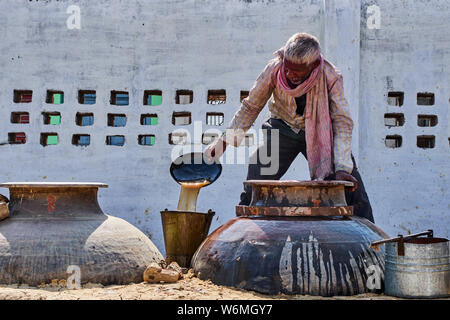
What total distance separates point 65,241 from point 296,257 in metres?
1.42

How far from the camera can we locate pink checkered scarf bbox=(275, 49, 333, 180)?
10.9 feet

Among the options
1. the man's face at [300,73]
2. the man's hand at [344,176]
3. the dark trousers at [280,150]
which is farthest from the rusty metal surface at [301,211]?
the man's face at [300,73]

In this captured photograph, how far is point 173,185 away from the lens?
5.55 meters

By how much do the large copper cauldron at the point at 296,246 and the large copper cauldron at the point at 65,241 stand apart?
1.66 feet

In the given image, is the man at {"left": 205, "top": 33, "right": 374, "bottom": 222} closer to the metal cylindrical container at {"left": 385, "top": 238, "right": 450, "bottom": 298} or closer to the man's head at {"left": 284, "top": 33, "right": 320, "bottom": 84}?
the man's head at {"left": 284, "top": 33, "right": 320, "bottom": 84}

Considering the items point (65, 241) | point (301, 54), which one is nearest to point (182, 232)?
point (65, 241)

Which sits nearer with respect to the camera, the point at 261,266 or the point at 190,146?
the point at 261,266

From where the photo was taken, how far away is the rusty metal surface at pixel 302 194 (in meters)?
2.91

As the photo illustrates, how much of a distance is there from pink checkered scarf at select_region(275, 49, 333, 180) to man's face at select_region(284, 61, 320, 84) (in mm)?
26
